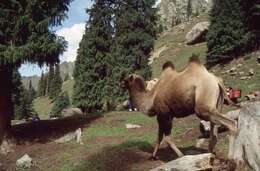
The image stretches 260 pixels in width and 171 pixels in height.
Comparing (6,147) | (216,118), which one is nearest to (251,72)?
(6,147)

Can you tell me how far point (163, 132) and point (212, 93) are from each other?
223cm

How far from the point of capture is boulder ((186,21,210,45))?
71.6 m

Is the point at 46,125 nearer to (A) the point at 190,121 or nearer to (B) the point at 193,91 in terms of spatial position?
(A) the point at 190,121

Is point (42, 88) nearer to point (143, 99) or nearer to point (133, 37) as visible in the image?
point (133, 37)

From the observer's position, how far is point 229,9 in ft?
162

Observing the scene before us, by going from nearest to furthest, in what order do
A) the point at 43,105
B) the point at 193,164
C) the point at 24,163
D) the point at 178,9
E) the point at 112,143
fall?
the point at 193,164 → the point at 24,163 → the point at 112,143 → the point at 43,105 → the point at 178,9

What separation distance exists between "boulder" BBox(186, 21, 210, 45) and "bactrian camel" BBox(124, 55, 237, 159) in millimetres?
58657

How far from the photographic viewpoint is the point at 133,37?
144ft

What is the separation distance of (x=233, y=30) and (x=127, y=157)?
36.6 meters

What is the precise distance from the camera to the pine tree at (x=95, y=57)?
4419 centimetres

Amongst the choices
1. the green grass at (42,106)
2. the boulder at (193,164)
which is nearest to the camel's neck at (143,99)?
the boulder at (193,164)

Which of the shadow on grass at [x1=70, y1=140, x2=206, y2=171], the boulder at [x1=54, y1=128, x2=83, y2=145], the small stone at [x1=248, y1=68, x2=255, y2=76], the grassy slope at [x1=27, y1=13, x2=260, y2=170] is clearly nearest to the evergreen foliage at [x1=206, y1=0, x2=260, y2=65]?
the small stone at [x1=248, y1=68, x2=255, y2=76]

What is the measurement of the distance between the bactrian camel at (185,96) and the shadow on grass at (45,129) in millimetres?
8231

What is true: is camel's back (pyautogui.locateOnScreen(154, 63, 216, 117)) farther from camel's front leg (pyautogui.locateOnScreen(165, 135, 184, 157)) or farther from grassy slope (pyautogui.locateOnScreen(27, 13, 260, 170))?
grassy slope (pyautogui.locateOnScreen(27, 13, 260, 170))
